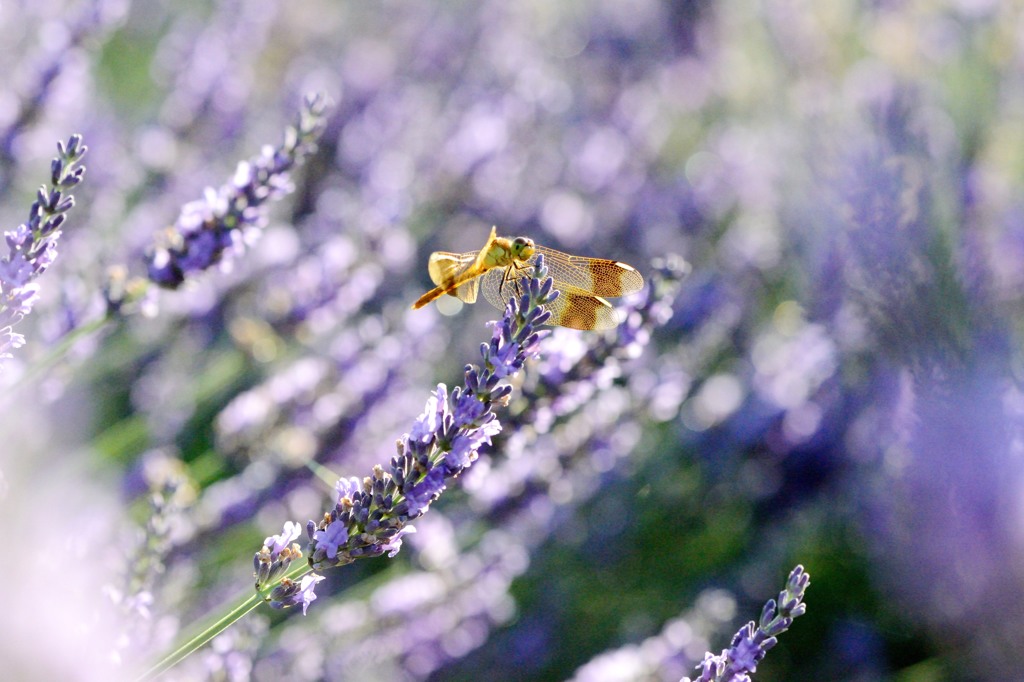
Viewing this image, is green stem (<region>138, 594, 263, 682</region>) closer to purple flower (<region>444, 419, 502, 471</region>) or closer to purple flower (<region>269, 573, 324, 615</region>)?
purple flower (<region>269, 573, 324, 615</region>)

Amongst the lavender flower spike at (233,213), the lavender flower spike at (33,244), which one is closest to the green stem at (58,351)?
the lavender flower spike at (233,213)

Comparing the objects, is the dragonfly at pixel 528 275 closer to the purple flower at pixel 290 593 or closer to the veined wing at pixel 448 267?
the veined wing at pixel 448 267

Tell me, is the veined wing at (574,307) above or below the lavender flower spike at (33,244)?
below

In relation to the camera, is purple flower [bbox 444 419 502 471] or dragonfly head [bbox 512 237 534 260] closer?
purple flower [bbox 444 419 502 471]

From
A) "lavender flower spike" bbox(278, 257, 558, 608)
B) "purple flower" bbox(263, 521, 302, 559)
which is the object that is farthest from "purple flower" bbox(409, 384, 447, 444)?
"purple flower" bbox(263, 521, 302, 559)

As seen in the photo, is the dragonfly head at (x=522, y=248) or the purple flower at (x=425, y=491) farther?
the dragonfly head at (x=522, y=248)

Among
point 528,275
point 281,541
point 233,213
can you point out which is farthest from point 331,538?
point 233,213
